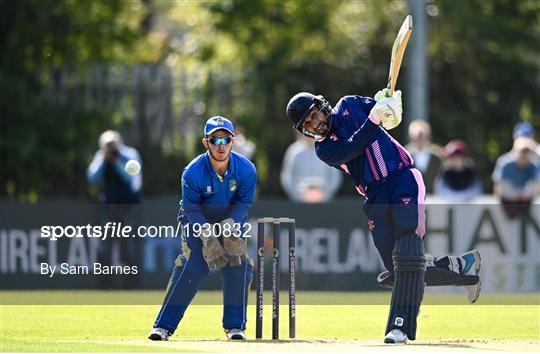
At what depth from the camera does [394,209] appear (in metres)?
10.6

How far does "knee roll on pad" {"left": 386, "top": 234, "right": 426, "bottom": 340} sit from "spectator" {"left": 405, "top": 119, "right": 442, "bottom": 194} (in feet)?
22.0

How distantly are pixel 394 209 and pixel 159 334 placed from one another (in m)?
1.98

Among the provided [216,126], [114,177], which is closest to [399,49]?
Result: [216,126]

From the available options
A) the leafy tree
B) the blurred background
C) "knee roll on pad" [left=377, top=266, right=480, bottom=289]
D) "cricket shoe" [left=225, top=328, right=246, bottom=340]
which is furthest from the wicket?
the leafy tree

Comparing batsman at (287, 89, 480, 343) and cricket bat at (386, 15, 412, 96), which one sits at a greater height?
cricket bat at (386, 15, 412, 96)

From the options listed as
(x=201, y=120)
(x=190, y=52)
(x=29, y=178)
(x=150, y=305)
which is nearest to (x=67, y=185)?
(x=29, y=178)

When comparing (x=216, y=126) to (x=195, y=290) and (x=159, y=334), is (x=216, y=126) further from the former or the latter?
(x=159, y=334)

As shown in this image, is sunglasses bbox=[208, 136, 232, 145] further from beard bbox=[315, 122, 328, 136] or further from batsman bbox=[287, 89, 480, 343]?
beard bbox=[315, 122, 328, 136]

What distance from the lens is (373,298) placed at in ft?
39.1

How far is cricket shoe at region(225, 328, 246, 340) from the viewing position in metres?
10.9

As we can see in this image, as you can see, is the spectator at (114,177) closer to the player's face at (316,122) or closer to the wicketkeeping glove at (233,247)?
the wicketkeeping glove at (233,247)

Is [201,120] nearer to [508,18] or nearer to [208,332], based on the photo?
[508,18]

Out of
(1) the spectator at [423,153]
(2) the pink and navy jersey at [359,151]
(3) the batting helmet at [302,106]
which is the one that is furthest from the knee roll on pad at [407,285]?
(1) the spectator at [423,153]

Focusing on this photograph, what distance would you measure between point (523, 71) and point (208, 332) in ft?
44.3
